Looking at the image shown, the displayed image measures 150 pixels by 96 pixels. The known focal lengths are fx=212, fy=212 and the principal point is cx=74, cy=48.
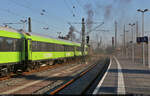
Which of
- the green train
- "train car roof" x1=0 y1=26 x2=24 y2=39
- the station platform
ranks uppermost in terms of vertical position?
"train car roof" x1=0 y1=26 x2=24 y2=39

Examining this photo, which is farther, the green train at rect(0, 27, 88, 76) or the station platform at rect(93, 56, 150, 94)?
the green train at rect(0, 27, 88, 76)

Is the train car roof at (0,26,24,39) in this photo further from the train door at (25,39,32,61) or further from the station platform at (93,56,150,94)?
the station platform at (93,56,150,94)

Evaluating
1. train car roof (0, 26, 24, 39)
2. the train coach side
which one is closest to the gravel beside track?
train car roof (0, 26, 24, 39)

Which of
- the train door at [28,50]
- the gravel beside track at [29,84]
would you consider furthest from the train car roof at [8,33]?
the gravel beside track at [29,84]

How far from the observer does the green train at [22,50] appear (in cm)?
1379

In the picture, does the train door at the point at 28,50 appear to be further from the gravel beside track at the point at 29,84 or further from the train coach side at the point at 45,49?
the gravel beside track at the point at 29,84

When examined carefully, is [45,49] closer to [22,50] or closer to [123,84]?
[22,50]

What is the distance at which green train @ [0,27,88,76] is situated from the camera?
45.2ft

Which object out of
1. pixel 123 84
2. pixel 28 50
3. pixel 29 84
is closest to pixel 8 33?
pixel 28 50

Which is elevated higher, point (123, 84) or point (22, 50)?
point (22, 50)

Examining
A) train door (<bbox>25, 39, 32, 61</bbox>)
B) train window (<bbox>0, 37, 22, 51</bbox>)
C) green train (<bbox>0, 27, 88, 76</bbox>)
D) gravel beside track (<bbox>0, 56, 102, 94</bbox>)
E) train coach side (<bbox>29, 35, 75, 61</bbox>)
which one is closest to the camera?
gravel beside track (<bbox>0, 56, 102, 94</bbox>)

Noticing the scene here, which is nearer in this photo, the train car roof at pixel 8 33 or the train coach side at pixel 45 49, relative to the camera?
the train car roof at pixel 8 33

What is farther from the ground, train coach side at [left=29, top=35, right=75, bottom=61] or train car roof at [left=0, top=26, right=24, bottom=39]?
train car roof at [left=0, top=26, right=24, bottom=39]

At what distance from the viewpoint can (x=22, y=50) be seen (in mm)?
16266
